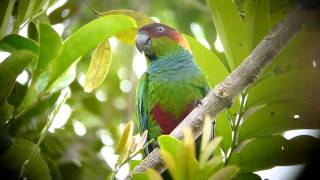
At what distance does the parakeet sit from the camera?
2727 mm

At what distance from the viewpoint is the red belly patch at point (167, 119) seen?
2.71 meters

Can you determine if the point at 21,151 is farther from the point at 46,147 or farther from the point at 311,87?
the point at 311,87

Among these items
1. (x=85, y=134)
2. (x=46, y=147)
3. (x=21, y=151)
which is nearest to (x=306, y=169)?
(x=21, y=151)

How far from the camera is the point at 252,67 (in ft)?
5.16

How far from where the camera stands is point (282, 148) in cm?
172

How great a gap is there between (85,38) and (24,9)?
30 cm

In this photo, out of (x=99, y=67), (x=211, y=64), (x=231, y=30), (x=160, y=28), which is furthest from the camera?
(x=160, y=28)

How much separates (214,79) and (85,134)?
116cm

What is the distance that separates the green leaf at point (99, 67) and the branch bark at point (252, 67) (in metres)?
0.54

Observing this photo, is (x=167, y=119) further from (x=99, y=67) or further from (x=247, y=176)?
(x=247, y=176)

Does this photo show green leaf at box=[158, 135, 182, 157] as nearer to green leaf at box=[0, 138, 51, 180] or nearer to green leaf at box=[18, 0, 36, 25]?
green leaf at box=[0, 138, 51, 180]

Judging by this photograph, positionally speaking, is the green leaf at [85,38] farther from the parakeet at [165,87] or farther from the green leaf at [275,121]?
the parakeet at [165,87]

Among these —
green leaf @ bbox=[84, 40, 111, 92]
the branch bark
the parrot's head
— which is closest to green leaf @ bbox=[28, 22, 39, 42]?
green leaf @ bbox=[84, 40, 111, 92]

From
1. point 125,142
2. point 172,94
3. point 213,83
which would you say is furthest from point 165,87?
point 125,142
